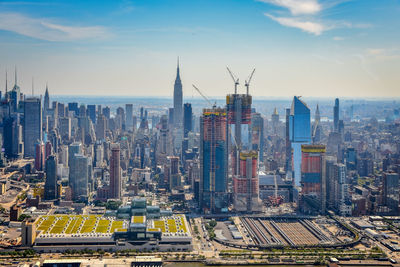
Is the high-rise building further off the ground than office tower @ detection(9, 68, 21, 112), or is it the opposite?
office tower @ detection(9, 68, 21, 112)

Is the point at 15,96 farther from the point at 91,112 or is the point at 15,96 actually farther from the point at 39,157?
the point at 39,157

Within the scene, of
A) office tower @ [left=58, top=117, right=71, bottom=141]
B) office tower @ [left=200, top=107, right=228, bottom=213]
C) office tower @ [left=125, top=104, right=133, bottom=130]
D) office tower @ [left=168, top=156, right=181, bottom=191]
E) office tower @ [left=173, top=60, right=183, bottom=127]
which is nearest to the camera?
office tower @ [left=200, top=107, right=228, bottom=213]

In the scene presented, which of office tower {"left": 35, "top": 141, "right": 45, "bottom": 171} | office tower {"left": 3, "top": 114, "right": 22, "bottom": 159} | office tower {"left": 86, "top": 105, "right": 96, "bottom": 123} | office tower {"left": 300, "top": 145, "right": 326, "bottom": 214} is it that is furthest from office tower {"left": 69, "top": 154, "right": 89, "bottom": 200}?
office tower {"left": 86, "top": 105, "right": 96, "bottom": 123}

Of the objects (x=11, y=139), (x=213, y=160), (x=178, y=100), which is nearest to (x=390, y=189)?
(x=213, y=160)

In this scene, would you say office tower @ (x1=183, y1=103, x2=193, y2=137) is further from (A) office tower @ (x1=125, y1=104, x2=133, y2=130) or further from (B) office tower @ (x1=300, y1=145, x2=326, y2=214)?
(B) office tower @ (x1=300, y1=145, x2=326, y2=214)

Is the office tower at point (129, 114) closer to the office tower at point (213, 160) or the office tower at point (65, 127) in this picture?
the office tower at point (65, 127)

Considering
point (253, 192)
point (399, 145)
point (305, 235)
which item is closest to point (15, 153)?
point (253, 192)

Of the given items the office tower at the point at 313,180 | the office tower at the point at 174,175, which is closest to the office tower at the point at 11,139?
the office tower at the point at 174,175
